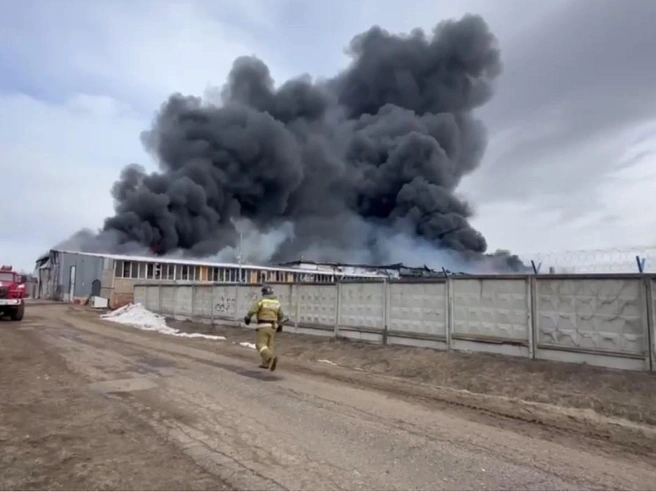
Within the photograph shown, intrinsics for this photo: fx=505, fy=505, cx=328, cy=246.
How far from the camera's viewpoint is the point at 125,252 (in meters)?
40.6

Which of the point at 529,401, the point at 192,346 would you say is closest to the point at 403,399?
the point at 529,401

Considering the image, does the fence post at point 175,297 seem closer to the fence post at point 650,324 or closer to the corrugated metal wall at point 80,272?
the corrugated metal wall at point 80,272

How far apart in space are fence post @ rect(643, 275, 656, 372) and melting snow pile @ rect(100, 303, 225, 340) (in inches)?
473

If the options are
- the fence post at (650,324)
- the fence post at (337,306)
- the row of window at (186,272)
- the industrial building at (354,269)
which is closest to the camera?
the fence post at (650,324)

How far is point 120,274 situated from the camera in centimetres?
3094

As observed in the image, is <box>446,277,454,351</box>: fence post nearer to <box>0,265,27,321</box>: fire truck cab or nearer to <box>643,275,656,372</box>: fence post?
<box>643,275,656,372</box>: fence post

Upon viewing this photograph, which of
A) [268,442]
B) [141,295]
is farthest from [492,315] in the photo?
[141,295]

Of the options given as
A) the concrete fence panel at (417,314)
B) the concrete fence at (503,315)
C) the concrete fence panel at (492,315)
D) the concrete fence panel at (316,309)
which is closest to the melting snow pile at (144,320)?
the concrete fence panel at (316,309)

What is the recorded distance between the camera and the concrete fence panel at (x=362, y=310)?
11.9m

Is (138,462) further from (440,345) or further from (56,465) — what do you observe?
(440,345)

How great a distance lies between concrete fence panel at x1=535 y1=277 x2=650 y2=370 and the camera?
24.3ft

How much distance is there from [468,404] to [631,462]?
237cm

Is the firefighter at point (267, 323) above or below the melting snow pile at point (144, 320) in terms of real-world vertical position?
above

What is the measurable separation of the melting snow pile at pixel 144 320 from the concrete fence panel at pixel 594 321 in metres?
10.5
